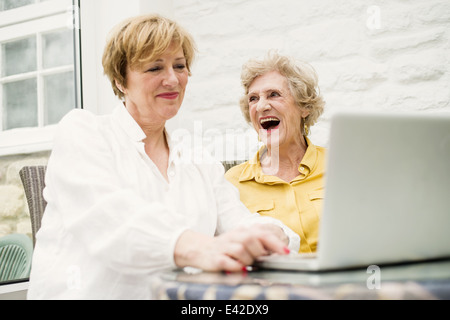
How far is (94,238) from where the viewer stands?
912mm

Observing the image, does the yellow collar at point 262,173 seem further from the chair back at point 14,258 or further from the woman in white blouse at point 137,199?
the chair back at point 14,258

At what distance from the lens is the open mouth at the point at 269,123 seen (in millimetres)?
2002

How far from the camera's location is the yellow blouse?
66.6 inches

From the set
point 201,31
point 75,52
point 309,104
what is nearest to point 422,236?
point 309,104

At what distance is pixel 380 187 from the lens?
0.67 metres

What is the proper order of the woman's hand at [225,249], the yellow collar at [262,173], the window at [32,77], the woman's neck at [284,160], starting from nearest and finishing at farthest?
the woman's hand at [225,249] → the yellow collar at [262,173] → the woman's neck at [284,160] → the window at [32,77]

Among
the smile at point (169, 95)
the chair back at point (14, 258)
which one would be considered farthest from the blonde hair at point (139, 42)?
the chair back at point (14, 258)

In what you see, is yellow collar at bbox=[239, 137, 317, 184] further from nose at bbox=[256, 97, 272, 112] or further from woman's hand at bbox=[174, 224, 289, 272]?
woman's hand at bbox=[174, 224, 289, 272]

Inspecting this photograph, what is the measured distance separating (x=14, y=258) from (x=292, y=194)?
1155mm

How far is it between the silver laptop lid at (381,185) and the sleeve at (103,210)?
0.30 m

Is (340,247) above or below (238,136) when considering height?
below

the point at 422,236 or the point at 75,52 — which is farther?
the point at 75,52

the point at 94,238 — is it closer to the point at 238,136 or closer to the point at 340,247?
the point at 340,247
